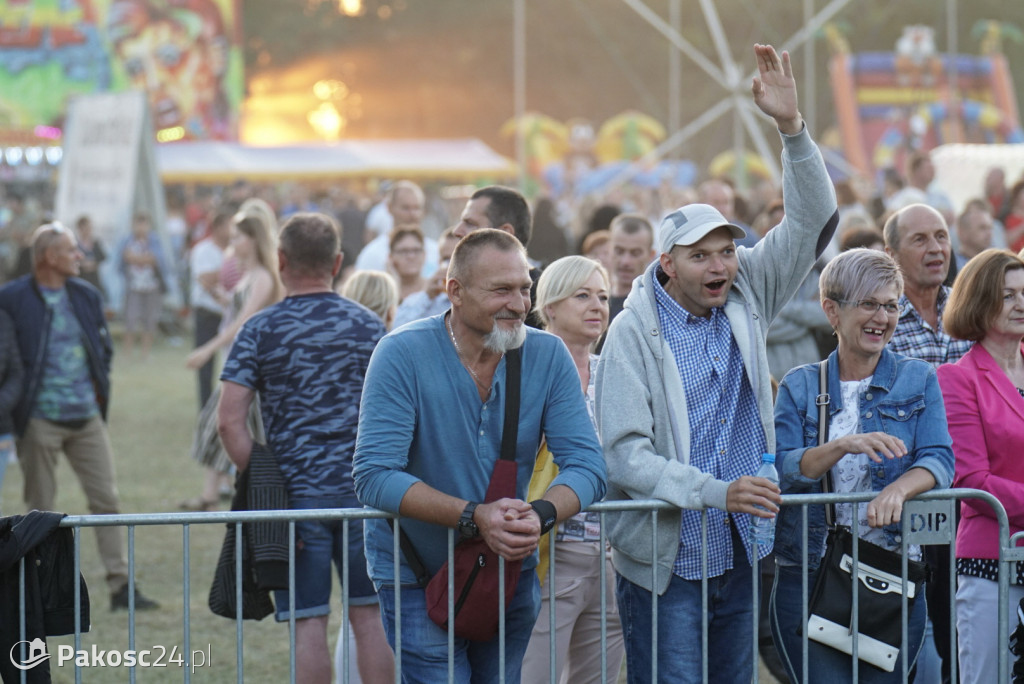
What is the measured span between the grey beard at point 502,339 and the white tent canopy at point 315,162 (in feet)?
102

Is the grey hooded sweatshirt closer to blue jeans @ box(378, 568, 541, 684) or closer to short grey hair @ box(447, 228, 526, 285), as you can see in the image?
blue jeans @ box(378, 568, 541, 684)

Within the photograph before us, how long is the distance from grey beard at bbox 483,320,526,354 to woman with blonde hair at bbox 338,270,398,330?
8.75 feet

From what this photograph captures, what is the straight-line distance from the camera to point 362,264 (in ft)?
28.0

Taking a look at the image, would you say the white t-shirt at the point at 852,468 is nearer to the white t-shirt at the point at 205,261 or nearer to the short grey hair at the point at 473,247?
the short grey hair at the point at 473,247

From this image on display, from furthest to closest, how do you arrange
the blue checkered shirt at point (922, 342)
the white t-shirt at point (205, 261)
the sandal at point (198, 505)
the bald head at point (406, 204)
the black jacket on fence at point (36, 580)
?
the white t-shirt at point (205, 261)
the sandal at point (198, 505)
the bald head at point (406, 204)
the blue checkered shirt at point (922, 342)
the black jacket on fence at point (36, 580)

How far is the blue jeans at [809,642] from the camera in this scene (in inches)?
152

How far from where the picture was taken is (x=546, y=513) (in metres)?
3.47

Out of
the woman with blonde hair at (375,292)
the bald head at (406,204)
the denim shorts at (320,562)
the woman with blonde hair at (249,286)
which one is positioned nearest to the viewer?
the denim shorts at (320,562)

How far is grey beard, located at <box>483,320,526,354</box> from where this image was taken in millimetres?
3568

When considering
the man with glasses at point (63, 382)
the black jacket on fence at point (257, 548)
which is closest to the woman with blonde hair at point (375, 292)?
the black jacket on fence at point (257, 548)

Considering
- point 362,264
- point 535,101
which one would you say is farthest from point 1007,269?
point 535,101

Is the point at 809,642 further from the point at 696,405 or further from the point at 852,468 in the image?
the point at 696,405

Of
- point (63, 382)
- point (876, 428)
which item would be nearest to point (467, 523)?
point (876, 428)

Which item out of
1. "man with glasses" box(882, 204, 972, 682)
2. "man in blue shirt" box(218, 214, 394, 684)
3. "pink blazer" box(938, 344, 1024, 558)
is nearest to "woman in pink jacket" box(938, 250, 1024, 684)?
"pink blazer" box(938, 344, 1024, 558)
